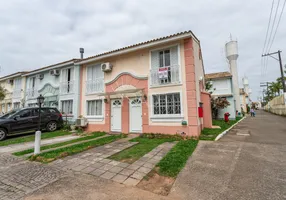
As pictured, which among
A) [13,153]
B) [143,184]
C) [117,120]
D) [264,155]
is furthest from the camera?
[117,120]

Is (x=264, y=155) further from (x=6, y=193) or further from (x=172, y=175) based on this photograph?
(x=6, y=193)

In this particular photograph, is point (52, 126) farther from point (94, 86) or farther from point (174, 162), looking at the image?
point (174, 162)

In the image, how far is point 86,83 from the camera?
12133 millimetres

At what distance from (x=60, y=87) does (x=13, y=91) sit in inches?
378

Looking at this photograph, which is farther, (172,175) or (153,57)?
(153,57)

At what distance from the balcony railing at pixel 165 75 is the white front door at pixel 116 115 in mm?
3047

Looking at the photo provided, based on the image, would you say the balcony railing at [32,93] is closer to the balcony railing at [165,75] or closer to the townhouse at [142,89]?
the townhouse at [142,89]

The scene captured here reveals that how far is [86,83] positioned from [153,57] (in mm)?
6012

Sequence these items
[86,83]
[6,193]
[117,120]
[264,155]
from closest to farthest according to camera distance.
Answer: [6,193] < [264,155] < [117,120] < [86,83]

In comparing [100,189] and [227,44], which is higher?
[227,44]

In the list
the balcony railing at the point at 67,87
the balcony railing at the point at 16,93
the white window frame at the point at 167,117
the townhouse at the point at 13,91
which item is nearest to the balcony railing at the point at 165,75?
the white window frame at the point at 167,117

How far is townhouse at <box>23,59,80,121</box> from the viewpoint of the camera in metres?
12.6

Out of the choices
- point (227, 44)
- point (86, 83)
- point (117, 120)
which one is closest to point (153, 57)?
point (117, 120)

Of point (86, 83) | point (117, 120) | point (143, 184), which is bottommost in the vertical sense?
point (143, 184)
